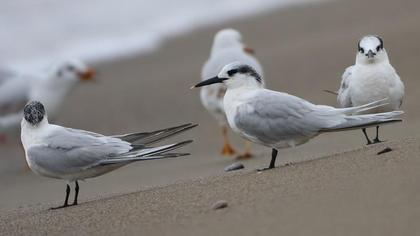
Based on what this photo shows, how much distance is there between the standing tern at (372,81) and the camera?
6418 millimetres

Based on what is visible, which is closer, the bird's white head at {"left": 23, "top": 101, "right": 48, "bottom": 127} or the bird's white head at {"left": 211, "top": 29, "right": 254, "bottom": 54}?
the bird's white head at {"left": 23, "top": 101, "right": 48, "bottom": 127}

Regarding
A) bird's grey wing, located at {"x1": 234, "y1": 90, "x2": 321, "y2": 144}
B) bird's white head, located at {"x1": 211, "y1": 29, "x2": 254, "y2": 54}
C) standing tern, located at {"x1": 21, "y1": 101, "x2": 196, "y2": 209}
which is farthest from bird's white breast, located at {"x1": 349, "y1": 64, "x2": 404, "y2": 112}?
bird's white head, located at {"x1": 211, "y1": 29, "x2": 254, "y2": 54}

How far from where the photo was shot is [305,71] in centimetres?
1045

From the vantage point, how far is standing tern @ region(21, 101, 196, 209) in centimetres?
601

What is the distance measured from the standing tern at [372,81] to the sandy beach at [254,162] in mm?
293

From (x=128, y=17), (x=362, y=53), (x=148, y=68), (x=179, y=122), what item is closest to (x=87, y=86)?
(x=148, y=68)

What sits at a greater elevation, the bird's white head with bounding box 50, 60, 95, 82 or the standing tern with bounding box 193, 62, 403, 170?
the bird's white head with bounding box 50, 60, 95, 82

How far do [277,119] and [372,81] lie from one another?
0.81m

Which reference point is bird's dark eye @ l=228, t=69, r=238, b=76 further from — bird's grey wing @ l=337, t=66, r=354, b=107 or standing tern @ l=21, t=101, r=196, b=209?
bird's grey wing @ l=337, t=66, r=354, b=107

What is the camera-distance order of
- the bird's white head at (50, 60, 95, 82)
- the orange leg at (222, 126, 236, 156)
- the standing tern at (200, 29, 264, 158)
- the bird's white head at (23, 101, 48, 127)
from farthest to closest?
the bird's white head at (50, 60, 95, 82)
the standing tern at (200, 29, 264, 158)
the orange leg at (222, 126, 236, 156)
the bird's white head at (23, 101, 48, 127)

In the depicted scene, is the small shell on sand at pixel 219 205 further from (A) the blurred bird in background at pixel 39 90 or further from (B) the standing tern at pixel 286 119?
(A) the blurred bird in background at pixel 39 90

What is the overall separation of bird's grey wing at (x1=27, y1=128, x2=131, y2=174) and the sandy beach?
0.82 feet

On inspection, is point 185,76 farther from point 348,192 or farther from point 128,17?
point 348,192

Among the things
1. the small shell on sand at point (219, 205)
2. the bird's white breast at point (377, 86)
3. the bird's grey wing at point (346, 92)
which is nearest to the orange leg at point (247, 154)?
the bird's grey wing at point (346, 92)
